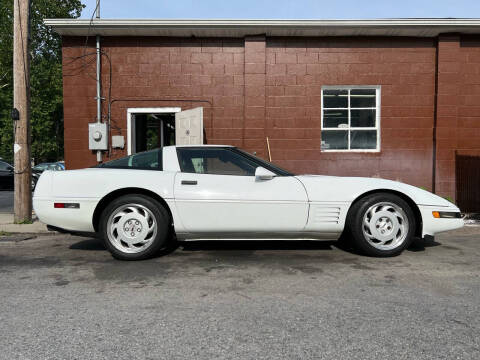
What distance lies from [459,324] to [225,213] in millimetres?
2315

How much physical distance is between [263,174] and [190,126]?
431 centimetres

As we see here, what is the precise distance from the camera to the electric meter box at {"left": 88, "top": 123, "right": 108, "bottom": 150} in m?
8.13

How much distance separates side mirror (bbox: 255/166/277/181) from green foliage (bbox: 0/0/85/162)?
26.1 meters

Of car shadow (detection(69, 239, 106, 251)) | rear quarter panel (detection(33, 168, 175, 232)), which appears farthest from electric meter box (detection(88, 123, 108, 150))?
rear quarter panel (detection(33, 168, 175, 232))

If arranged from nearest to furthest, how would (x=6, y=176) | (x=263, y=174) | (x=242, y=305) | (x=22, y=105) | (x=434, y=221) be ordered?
1. (x=242, y=305)
2. (x=263, y=174)
3. (x=434, y=221)
4. (x=22, y=105)
5. (x=6, y=176)

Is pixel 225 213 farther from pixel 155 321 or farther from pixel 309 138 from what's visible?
pixel 309 138

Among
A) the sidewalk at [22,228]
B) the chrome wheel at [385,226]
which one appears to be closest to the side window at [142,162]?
the chrome wheel at [385,226]

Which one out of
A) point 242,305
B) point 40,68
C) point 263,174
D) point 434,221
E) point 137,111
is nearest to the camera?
point 242,305

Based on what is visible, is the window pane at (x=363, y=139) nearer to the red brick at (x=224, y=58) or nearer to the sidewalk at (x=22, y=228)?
the red brick at (x=224, y=58)

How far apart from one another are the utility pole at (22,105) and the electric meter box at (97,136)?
155 centimetres

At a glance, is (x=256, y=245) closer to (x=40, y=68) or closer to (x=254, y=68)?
(x=254, y=68)

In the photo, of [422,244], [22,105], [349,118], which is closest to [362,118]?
[349,118]

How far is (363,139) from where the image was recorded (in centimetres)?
864

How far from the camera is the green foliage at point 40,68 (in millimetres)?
25219
